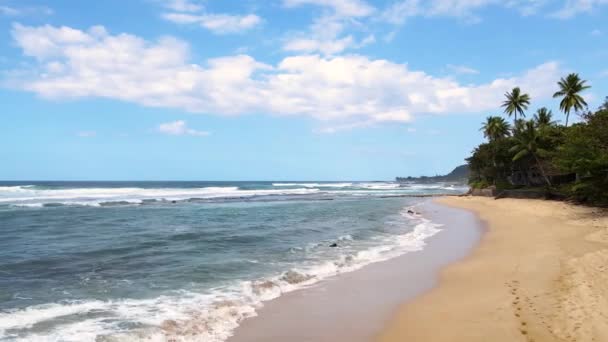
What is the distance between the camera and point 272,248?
670 inches

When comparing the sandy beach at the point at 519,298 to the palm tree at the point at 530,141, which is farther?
the palm tree at the point at 530,141

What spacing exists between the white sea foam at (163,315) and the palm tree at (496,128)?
55.9 meters

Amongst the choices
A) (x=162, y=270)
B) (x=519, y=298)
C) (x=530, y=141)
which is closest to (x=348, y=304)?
(x=519, y=298)

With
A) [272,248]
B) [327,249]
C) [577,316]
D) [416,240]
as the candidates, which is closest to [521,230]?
[416,240]

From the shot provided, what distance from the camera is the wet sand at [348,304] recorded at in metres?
7.65

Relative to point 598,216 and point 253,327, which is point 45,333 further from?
point 598,216

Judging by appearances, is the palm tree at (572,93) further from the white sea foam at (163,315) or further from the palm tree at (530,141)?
the white sea foam at (163,315)

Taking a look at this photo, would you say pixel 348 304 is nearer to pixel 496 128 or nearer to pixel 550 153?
pixel 550 153

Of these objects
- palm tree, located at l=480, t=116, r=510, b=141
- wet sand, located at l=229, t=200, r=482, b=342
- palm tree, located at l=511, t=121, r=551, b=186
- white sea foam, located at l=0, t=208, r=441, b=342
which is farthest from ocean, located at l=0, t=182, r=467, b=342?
palm tree, located at l=480, t=116, r=510, b=141

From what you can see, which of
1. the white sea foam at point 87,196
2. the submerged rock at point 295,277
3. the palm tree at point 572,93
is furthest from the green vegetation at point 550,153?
the white sea foam at point 87,196

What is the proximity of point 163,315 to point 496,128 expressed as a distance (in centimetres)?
6070

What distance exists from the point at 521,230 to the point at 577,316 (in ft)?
46.3

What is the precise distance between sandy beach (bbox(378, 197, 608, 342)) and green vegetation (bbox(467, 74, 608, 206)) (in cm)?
1012

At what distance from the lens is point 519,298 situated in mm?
8852
